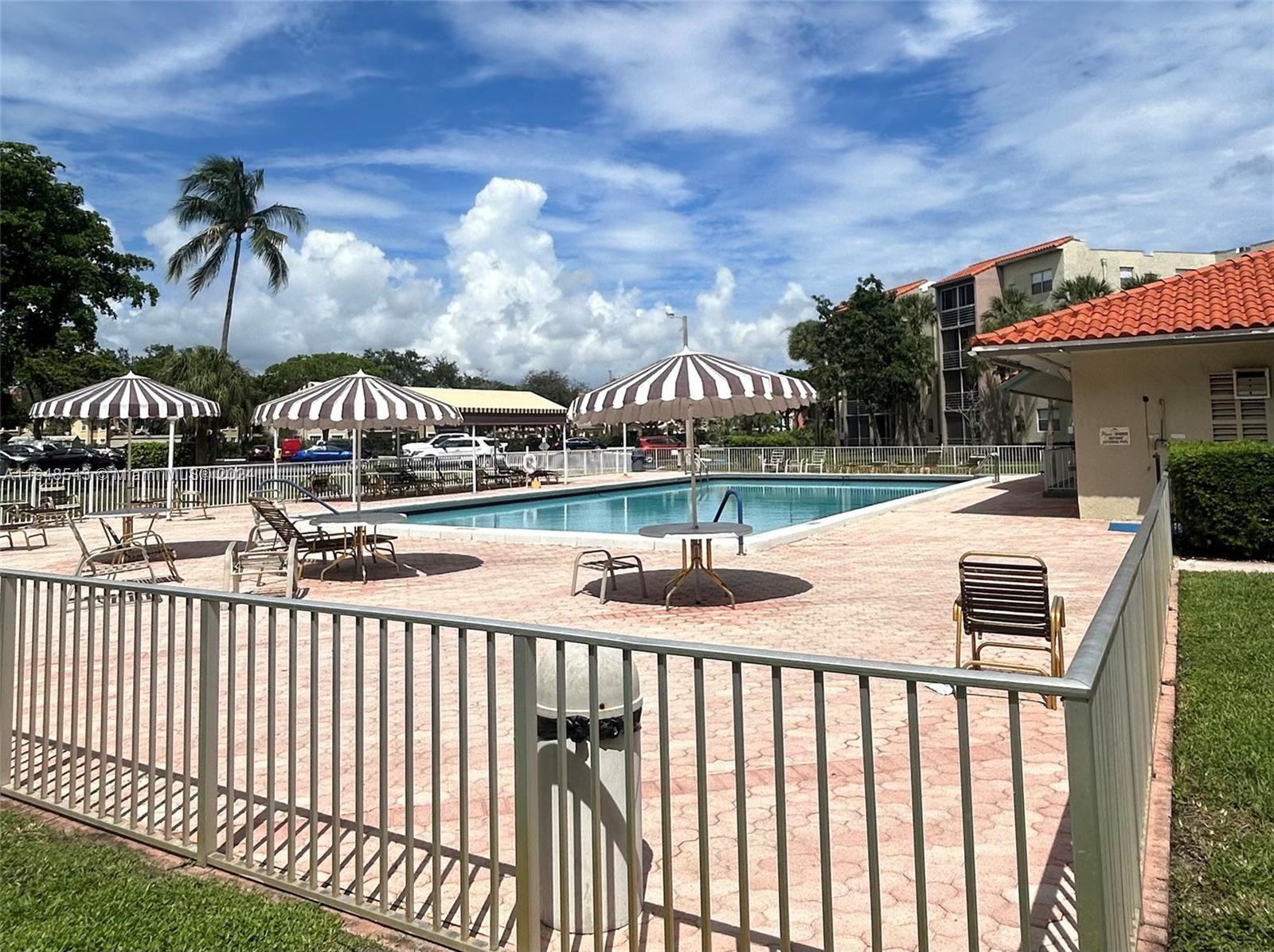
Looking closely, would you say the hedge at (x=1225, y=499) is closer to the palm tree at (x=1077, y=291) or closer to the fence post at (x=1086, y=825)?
the fence post at (x=1086, y=825)

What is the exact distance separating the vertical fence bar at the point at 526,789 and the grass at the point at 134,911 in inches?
23.9

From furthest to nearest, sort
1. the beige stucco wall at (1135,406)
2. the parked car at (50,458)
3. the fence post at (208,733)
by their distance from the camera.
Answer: the parked car at (50,458)
the beige stucco wall at (1135,406)
the fence post at (208,733)

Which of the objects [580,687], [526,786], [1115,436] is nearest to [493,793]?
[526,786]

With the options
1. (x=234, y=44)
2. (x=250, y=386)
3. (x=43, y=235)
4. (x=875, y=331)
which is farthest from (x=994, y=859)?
(x=43, y=235)

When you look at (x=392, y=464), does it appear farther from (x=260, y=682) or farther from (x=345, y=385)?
(x=260, y=682)

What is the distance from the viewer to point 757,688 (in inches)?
234

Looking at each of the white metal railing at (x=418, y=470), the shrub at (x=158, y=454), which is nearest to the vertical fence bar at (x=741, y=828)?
the white metal railing at (x=418, y=470)

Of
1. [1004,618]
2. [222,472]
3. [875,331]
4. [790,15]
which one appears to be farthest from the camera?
[875,331]

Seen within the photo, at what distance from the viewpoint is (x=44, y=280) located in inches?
1593

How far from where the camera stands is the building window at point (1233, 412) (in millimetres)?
13453

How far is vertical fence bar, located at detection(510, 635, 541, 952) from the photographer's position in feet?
8.90

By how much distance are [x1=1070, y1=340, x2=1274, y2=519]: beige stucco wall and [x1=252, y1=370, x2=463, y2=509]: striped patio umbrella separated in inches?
448

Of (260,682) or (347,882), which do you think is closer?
(347,882)

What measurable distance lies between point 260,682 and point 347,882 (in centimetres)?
340
